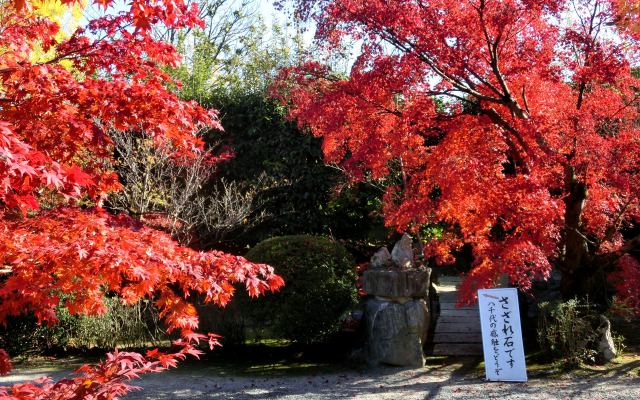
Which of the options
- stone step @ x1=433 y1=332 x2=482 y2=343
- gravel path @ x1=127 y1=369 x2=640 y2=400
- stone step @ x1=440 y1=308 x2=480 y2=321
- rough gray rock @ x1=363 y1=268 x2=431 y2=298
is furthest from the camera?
stone step @ x1=440 y1=308 x2=480 y2=321

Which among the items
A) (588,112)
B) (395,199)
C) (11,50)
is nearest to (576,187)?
(588,112)

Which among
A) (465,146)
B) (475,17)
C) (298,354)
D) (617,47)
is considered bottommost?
(298,354)

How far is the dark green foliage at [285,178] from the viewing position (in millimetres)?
9562

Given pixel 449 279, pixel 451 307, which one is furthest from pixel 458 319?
pixel 449 279

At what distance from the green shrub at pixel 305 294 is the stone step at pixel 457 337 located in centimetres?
125

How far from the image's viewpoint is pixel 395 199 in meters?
9.01

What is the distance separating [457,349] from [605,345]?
5.23 ft

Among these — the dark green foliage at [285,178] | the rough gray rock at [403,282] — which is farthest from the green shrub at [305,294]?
the dark green foliage at [285,178]

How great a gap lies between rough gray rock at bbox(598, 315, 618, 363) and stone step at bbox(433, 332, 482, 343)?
1.38 meters

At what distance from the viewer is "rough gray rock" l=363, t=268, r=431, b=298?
6402 millimetres

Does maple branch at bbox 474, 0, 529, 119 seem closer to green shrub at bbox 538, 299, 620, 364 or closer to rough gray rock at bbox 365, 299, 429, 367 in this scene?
green shrub at bbox 538, 299, 620, 364

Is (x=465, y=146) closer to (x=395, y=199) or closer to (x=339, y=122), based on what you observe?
(x=339, y=122)

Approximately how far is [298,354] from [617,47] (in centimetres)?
481

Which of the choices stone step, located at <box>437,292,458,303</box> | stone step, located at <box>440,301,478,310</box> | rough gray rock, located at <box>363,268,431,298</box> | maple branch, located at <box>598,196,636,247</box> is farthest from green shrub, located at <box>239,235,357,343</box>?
maple branch, located at <box>598,196,636,247</box>
